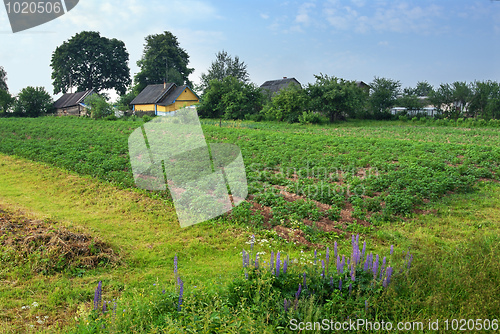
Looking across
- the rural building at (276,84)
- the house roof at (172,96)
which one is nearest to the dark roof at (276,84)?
the rural building at (276,84)

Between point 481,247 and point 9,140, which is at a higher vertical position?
point 9,140

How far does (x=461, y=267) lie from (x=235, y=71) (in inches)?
2417

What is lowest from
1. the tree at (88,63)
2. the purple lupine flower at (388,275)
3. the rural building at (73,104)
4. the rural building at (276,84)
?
the purple lupine flower at (388,275)

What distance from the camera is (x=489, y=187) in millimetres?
9352

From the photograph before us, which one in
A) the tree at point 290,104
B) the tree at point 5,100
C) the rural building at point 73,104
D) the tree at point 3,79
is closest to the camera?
the tree at point 290,104

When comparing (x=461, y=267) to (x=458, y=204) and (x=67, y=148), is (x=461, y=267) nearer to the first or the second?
(x=458, y=204)

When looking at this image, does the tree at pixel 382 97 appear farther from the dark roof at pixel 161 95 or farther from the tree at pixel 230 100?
the dark roof at pixel 161 95

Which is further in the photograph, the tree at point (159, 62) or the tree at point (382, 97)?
the tree at point (159, 62)

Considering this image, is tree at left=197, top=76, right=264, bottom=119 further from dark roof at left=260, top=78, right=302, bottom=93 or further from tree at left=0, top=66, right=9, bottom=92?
tree at left=0, top=66, right=9, bottom=92

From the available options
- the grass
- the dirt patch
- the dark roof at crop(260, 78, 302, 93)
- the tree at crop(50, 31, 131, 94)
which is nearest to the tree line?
the tree at crop(50, 31, 131, 94)

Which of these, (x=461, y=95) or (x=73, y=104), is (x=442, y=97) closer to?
(x=461, y=95)

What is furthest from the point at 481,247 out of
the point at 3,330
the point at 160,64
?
the point at 160,64

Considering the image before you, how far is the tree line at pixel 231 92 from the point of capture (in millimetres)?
31781

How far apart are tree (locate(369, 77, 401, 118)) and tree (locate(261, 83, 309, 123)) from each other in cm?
994
